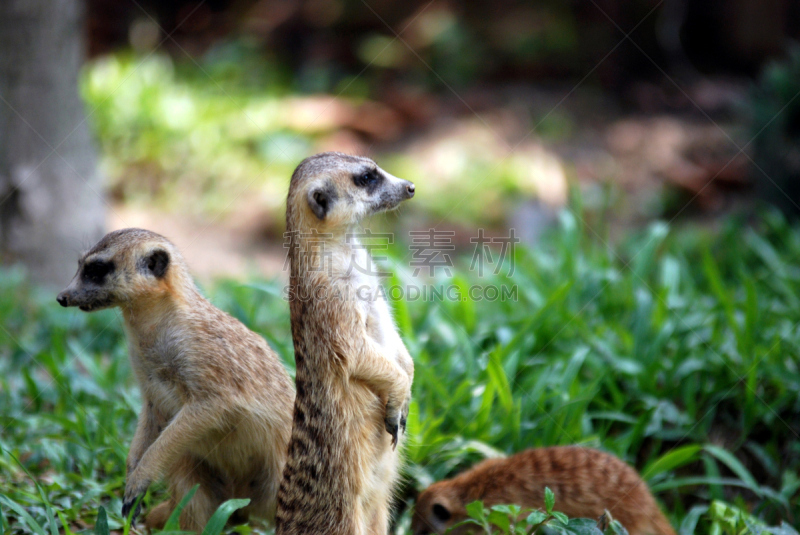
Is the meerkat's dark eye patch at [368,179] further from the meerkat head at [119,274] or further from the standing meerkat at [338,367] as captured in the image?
the meerkat head at [119,274]

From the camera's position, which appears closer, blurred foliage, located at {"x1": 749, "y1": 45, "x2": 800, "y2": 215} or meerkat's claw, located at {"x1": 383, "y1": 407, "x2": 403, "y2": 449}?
meerkat's claw, located at {"x1": 383, "y1": 407, "x2": 403, "y2": 449}

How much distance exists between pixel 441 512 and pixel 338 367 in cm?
99

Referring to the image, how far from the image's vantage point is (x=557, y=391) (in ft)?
11.5

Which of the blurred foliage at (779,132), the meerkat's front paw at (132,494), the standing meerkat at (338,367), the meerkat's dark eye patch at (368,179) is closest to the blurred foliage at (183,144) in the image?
the blurred foliage at (779,132)

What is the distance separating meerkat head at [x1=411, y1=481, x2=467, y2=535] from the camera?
9.89 ft

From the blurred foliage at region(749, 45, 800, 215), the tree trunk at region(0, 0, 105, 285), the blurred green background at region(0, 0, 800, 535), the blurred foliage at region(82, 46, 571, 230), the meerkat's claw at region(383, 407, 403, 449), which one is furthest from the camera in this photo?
the blurred foliage at region(82, 46, 571, 230)

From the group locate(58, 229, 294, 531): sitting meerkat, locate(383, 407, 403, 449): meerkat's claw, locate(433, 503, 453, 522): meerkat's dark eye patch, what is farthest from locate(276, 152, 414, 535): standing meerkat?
locate(433, 503, 453, 522): meerkat's dark eye patch

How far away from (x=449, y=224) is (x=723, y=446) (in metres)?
4.95

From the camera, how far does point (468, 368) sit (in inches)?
148

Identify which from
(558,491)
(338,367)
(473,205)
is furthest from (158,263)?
(473,205)

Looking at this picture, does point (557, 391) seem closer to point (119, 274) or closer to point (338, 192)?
point (338, 192)

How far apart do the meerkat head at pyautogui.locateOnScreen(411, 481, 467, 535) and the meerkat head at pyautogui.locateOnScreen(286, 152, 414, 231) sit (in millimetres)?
1278

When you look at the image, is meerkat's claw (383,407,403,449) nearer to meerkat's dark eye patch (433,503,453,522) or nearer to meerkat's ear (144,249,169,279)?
meerkat's dark eye patch (433,503,453,522)

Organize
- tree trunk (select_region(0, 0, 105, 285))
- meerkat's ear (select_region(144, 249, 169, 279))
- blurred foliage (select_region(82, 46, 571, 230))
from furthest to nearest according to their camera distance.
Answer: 1. blurred foliage (select_region(82, 46, 571, 230))
2. tree trunk (select_region(0, 0, 105, 285))
3. meerkat's ear (select_region(144, 249, 169, 279))
